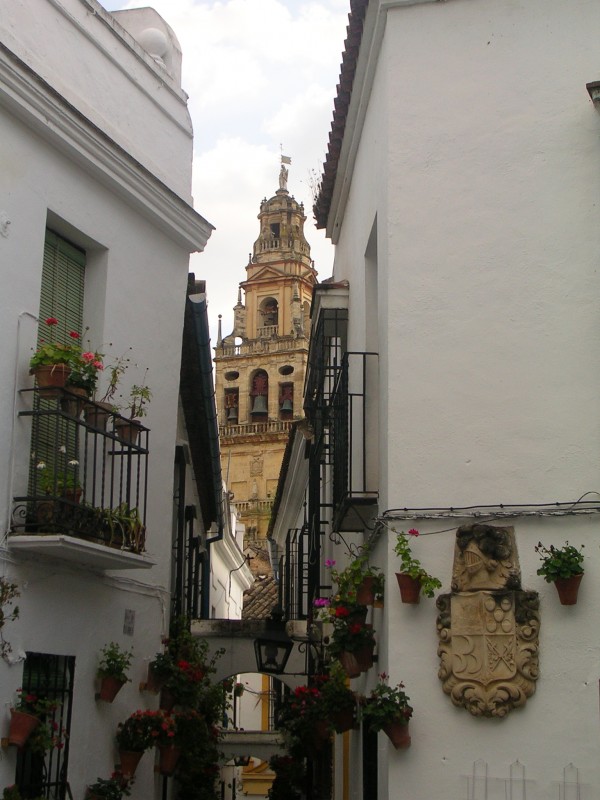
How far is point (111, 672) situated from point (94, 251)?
12.3ft

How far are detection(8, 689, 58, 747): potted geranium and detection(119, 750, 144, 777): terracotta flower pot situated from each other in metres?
1.63

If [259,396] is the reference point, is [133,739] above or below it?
below

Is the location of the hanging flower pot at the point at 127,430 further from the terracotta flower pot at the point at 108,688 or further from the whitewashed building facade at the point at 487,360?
the terracotta flower pot at the point at 108,688

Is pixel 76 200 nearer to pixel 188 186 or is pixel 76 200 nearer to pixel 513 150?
pixel 188 186

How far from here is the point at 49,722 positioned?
30.0 feet

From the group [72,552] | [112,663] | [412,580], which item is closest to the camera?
[412,580]

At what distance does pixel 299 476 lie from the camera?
2189 centimetres

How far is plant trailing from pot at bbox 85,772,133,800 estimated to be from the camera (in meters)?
9.88

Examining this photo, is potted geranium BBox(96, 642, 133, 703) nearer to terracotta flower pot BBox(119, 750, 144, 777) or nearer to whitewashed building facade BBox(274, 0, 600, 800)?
terracotta flower pot BBox(119, 750, 144, 777)

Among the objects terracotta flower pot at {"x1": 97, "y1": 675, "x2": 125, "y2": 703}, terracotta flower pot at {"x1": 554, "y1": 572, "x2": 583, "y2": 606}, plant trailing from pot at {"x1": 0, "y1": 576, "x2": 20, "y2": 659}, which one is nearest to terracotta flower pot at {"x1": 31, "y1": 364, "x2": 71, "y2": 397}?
plant trailing from pot at {"x1": 0, "y1": 576, "x2": 20, "y2": 659}

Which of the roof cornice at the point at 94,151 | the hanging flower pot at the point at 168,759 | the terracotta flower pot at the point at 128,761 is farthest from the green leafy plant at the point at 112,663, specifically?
the roof cornice at the point at 94,151

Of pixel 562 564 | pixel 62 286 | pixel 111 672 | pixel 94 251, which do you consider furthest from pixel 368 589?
pixel 94 251

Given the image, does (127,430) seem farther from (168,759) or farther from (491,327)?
(491,327)

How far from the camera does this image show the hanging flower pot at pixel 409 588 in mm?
8258
